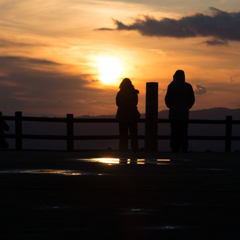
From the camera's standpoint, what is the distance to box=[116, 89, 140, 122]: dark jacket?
11.3 meters

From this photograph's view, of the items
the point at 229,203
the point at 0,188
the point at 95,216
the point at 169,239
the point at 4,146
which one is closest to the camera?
the point at 169,239

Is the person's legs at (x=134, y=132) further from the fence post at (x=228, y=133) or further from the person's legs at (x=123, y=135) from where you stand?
the fence post at (x=228, y=133)

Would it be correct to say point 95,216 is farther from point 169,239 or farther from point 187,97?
point 187,97

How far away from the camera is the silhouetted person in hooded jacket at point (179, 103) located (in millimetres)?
10812

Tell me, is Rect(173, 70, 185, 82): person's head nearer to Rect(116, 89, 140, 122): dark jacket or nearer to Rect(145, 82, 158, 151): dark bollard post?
Rect(116, 89, 140, 122): dark jacket

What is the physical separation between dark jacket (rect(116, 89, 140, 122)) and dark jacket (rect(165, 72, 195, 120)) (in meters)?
0.86

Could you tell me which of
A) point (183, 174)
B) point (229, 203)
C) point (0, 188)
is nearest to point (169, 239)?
point (229, 203)

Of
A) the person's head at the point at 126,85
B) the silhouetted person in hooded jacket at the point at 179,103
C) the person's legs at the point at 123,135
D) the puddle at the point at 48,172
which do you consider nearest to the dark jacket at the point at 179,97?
the silhouetted person in hooded jacket at the point at 179,103

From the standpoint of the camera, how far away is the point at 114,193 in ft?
14.0

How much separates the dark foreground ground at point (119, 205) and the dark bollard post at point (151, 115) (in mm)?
6102

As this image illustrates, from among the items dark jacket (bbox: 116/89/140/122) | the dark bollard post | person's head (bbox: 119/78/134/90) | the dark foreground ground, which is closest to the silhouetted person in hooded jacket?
dark jacket (bbox: 116/89/140/122)

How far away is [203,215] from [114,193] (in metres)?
1.16

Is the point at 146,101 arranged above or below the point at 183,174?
above

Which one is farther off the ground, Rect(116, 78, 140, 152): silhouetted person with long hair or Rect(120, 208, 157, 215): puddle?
Rect(116, 78, 140, 152): silhouetted person with long hair
